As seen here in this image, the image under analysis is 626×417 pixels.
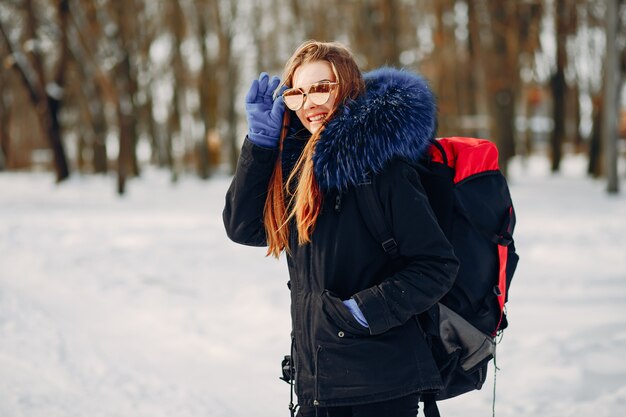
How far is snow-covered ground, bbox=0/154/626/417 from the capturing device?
4559 mm

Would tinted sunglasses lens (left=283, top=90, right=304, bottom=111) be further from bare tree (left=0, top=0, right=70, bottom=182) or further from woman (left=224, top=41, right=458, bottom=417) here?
bare tree (left=0, top=0, right=70, bottom=182)

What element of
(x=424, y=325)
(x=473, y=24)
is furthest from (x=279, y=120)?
(x=473, y=24)

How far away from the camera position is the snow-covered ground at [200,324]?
4559 mm

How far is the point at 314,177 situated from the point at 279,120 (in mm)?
280

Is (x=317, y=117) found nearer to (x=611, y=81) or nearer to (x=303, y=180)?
(x=303, y=180)

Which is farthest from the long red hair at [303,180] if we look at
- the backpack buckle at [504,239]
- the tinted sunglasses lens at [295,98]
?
the backpack buckle at [504,239]

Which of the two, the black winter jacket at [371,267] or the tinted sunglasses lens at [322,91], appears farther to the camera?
the tinted sunglasses lens at [322,91]

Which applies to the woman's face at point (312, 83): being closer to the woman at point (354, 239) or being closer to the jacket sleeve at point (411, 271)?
the woman at point (354, 239)

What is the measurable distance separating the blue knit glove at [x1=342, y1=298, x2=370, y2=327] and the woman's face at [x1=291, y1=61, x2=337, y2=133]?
0.63m

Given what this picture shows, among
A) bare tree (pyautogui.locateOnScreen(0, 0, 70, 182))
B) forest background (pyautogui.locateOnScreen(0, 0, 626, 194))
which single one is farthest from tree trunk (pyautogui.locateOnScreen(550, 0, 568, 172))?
bare tree (pyautogui.locateOnScreen(0, 0, 70, 182))

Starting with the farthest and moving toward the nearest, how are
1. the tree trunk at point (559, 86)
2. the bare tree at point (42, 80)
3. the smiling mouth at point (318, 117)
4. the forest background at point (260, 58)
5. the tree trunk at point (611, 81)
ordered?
the tree trunk at point (559, 86) < the bare tree at point (42, 80) < the forest background at point (260, 58) < the tree trunk at point (611, 81) < the smiling mouth at point (318, 117)

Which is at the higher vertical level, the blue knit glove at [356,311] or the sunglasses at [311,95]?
the sunglasses at [311,95]

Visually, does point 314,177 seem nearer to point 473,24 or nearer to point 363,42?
point 473,24

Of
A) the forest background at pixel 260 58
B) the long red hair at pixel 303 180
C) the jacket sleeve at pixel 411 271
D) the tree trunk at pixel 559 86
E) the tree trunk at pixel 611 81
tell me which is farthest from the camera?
the tree trunk at pixel 559 86
